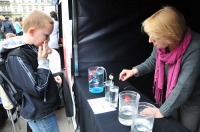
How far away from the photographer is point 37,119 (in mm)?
1142

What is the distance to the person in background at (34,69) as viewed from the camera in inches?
39.3

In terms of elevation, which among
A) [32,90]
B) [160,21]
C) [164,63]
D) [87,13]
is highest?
[87,13]

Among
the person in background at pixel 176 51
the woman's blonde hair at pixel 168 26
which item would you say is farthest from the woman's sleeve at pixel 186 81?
the woman's blonde hair at pixel 168 26

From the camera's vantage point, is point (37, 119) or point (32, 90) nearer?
point (32, 90)

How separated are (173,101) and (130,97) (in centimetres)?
24

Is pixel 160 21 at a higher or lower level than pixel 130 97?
higher

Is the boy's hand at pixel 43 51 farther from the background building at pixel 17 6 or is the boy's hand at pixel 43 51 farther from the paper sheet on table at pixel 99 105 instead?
the background building at pixel 17 6

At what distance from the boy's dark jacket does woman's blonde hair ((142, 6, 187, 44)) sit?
0.70 meters

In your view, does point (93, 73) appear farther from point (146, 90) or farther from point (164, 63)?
point (146, 90)

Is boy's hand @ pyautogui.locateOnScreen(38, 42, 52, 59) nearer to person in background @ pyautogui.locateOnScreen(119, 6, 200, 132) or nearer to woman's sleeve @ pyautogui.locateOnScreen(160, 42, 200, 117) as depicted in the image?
person in background @ pyautogui.locateOnScreen(119, 6, 200, 132)

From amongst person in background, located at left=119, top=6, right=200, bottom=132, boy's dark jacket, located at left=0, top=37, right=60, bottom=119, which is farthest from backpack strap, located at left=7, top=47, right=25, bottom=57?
person in background, located at left=119, top=6, right=200, bottom=132

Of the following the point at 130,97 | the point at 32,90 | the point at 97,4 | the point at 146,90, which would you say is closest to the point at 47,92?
the point at 32,90

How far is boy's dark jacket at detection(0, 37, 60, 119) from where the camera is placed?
0.99 m

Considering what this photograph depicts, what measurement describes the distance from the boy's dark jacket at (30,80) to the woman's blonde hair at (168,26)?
0.70 metres
